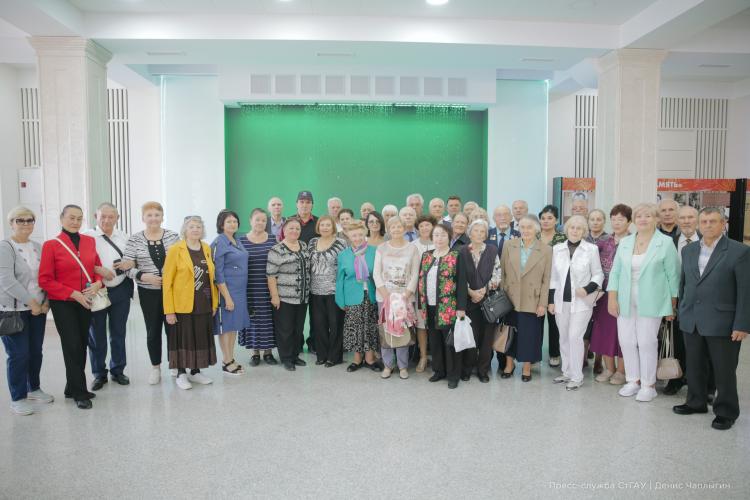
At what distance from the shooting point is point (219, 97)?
30.8 ft

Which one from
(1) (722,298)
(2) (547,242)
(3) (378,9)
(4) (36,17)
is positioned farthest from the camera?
(3) (378,9)

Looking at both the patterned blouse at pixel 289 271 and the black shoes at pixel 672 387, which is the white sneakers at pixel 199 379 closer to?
the patterned blouse at pixel 289 271

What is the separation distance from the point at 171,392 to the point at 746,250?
473 cm

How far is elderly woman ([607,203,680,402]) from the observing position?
14.1 ft

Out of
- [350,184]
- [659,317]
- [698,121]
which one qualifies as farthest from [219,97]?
[698,121]

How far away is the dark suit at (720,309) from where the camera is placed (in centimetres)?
373

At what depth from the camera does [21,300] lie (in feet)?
12.8

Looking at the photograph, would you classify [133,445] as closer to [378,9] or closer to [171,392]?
[171,392]

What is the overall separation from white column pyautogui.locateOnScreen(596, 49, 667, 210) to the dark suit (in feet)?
12.8

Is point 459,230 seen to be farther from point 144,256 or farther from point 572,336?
point 144,256

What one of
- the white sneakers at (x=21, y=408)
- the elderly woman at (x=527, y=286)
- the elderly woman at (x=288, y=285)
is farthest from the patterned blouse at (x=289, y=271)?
the white sneakers at (x=21, y=408)

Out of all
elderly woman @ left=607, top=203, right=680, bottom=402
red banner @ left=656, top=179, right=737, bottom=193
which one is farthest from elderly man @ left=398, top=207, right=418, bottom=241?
red banner @ left=656, top=179, right=737, bottom=193

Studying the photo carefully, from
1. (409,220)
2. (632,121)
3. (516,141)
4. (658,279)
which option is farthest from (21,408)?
(516,141)

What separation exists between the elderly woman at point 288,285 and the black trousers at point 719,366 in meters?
3.40
